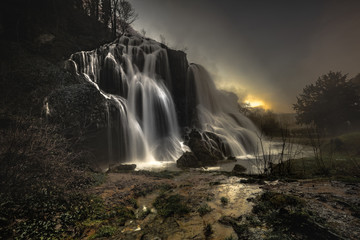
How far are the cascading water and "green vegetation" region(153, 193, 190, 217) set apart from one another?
381 inches

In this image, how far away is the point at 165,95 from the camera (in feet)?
82.7

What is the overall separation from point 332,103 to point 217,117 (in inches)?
749

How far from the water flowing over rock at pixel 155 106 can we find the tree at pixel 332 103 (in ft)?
36.2

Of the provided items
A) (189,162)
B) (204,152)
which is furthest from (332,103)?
(189,162)

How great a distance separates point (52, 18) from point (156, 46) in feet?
54.9

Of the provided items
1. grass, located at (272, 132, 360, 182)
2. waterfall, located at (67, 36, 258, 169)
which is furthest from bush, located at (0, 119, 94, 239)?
grass, located at (272, 132, 360, 182)

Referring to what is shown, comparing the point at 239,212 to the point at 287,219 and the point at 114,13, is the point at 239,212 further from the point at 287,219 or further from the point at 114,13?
the point at 114,13

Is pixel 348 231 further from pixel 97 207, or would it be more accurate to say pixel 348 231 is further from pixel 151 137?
pixel 151 137

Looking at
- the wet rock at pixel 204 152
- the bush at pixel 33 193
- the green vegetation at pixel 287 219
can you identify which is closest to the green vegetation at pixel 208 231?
the green vegetation at pixel 287 219

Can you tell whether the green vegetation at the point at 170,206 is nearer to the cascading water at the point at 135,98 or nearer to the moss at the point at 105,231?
the moss at the point at 105,231

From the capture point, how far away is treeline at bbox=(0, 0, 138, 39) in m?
19.7

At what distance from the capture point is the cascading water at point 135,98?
15.5 meters

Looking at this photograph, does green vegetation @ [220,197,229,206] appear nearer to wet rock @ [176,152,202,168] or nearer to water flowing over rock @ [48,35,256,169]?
wet rock @ [176,152,202,168]

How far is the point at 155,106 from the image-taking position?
2258 cm
